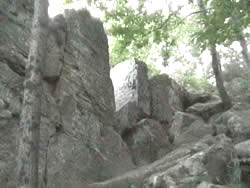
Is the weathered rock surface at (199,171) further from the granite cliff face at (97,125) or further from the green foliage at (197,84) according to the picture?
the green foliage at (197,84)

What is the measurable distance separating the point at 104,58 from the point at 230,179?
8.91 meters

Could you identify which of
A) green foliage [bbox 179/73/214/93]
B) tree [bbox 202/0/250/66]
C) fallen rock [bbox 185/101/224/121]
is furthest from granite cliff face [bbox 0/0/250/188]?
green foliage [bbox 179/73/214/93]

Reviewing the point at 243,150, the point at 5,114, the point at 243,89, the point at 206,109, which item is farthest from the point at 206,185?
the point at 243,89

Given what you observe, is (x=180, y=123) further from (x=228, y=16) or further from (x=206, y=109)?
(x=228, y=16)

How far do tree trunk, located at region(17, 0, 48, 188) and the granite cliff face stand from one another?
6.37ft

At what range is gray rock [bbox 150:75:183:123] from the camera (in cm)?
1738

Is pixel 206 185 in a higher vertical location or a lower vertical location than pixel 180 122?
lower

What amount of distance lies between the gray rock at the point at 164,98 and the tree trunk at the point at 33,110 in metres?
10.6

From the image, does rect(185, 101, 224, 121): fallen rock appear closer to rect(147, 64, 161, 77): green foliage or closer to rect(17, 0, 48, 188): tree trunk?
rect(147, 64, 161, 77): green foliage

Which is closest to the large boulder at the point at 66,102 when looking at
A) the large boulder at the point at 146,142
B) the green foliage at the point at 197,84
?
the large boulder at the point at 146,142

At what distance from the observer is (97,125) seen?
1194 cm

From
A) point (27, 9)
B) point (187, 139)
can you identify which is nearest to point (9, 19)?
point (27, 9)

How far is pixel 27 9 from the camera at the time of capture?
10.8 m

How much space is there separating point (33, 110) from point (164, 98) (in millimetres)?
12884
